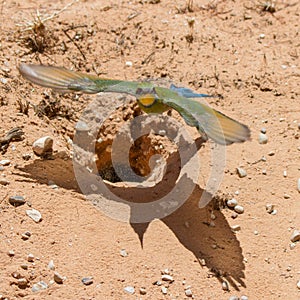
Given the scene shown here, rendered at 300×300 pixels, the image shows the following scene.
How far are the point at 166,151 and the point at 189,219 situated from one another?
694 mm

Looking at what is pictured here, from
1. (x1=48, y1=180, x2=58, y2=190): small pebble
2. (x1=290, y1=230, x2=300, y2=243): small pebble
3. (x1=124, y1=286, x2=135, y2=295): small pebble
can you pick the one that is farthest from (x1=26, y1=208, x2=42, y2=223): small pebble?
(x1=290, y1=230, x2=300, y2=243): small pebble

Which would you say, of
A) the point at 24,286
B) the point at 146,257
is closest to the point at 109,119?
the point at 146,257

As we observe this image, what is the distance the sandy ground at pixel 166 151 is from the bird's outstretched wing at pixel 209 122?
20.5 inches

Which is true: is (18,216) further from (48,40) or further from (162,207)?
(48,40)

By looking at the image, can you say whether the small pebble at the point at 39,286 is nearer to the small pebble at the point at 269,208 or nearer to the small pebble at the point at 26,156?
the small pebble at the point at 26,156

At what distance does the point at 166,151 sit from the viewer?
3.64m

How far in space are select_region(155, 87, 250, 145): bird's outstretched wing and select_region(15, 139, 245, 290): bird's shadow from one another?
500 millimetres

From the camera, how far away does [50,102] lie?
367 cm

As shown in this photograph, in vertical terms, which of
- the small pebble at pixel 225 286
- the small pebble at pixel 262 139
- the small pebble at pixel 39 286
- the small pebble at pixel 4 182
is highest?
the small pebble at pixel 262 139

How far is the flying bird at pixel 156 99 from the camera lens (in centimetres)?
278

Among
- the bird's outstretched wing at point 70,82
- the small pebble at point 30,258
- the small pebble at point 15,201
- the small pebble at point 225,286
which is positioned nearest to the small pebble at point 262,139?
the bird's outstretched wing at point 70,82

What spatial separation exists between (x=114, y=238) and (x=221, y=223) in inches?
23.1

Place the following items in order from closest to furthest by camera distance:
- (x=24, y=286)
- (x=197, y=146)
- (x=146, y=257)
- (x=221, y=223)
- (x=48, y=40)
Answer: (x=24, y=286) → (x=146, y=257) → (x=221, y=223) → (x=197, y=146) → (x=48, y=40)

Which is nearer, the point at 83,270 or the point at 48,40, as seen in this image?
the point at 83,270
